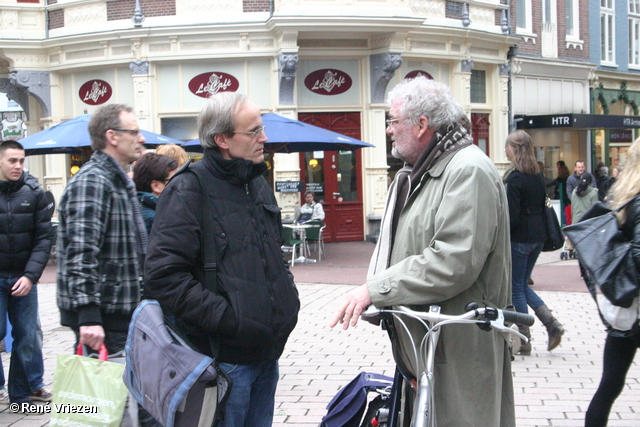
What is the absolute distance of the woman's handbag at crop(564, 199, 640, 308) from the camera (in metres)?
3.33

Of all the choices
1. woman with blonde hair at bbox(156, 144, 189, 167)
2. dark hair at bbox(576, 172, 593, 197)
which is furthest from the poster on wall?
woman with blonde hair at bbox(156, 144, 189, 167)

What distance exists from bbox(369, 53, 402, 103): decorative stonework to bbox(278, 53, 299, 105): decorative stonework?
1.87m

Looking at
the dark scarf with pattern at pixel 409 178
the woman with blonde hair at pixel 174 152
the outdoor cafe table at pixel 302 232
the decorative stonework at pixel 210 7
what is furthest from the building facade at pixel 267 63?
the dark scarf with pattern at pixel 409 178

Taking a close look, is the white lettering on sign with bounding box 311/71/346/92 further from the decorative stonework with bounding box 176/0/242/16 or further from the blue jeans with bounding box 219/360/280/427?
the blue jeans with bounding box 219/360/280/427

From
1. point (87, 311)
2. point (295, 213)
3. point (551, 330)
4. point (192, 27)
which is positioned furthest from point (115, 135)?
point (192, 27)

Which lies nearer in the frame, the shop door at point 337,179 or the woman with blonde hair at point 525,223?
the woman with blonde hair at point 525,223

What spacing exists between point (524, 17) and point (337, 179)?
799 cm

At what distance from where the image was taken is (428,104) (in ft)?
9.64

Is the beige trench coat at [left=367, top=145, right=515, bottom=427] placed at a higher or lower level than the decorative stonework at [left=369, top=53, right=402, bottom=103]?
lower

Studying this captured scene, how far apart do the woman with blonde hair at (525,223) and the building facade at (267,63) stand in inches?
380

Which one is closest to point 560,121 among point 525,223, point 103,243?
point 525,223

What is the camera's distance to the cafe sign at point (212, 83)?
1633cm

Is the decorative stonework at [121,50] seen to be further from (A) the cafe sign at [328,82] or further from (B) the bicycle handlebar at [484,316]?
(B) the bicycle handlebar at [484,316]

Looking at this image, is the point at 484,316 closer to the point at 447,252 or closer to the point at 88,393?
the point at 447,252
